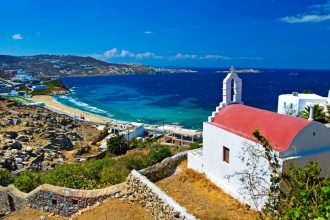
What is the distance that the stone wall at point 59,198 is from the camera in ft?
44.6

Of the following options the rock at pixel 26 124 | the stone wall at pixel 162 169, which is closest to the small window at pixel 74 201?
the stone wall at pixel 162 169

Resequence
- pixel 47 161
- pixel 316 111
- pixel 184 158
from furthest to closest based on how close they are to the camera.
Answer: pixel 47 161, pixel 316 111, pixel 184 158

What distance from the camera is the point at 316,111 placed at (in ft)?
78.1

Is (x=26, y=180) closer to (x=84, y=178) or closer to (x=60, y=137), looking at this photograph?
(x=84, y=178)

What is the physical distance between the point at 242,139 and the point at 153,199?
13.8 feet

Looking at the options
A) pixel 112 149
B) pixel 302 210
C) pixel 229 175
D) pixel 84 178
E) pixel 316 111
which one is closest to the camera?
pixel 302 210

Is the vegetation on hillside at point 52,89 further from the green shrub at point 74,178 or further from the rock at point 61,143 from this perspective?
the green shrub at point 74,178

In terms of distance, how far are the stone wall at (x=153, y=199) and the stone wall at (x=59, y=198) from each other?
620 millimetres

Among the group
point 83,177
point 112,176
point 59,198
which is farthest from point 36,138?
point 59,198

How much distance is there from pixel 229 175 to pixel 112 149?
77.2ft

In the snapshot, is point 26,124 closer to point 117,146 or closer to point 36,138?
point 36,138

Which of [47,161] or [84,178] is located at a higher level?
[84,178]

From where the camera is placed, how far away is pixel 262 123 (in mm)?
12453

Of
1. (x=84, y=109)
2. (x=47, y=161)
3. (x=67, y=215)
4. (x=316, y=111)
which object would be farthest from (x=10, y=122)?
(x=316, y=111)
